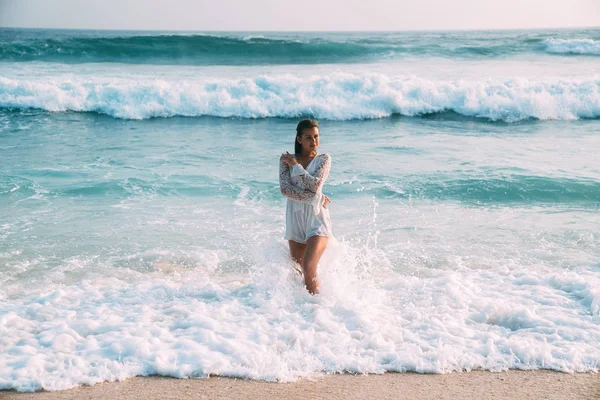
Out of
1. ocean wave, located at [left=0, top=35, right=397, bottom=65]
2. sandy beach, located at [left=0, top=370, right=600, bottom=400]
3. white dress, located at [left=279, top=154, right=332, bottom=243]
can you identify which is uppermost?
ocean wave, located at [left=0, top=35, right=397, bottom=65]

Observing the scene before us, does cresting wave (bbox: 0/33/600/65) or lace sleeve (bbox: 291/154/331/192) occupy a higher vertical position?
cresting wave (bbox: 0/33/600/65)

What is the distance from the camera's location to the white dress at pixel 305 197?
5031 millimetres

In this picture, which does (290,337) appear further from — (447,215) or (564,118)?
(564,118)

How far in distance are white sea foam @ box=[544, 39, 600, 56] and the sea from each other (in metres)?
11.8

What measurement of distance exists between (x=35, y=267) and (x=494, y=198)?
6747 mm

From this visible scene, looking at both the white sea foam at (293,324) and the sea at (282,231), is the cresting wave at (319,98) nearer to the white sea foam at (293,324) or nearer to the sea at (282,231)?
the sea at (282,231)

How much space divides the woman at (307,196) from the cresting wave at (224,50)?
22507 mm

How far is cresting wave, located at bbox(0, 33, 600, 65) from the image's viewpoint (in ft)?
87.5

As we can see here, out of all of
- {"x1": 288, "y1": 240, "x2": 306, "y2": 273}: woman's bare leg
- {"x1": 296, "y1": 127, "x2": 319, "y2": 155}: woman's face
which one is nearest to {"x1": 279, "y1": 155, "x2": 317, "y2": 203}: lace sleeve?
{"x1": 296, "y1": 127, "x2": 319, "y2": 155}: woman's face

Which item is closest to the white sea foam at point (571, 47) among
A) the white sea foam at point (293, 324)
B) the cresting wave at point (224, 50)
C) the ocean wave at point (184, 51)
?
the cresting wave at point (224, 50)

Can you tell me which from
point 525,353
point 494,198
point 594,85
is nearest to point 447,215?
point 494,198

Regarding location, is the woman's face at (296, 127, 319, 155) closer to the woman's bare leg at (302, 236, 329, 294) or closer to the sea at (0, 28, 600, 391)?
the woman's bare leg at (302, 236, 329, 294)

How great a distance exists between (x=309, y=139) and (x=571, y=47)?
29102mm

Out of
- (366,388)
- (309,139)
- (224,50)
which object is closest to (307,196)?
(309,139)
